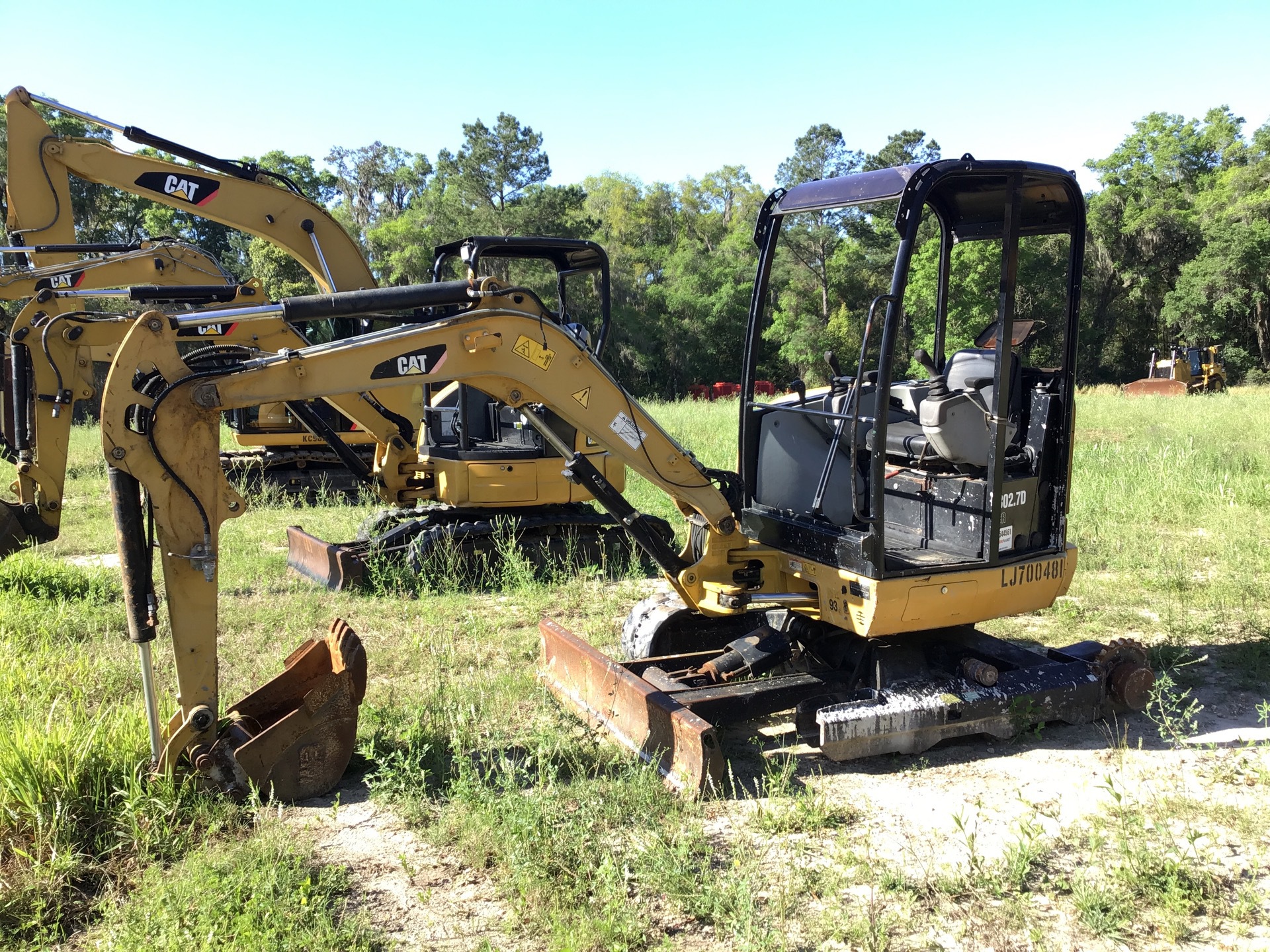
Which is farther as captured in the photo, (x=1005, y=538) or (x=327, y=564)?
(x=327, y=564)

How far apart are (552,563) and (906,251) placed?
5425mm

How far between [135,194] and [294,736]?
19.4ft

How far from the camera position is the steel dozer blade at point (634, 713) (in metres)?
4.60

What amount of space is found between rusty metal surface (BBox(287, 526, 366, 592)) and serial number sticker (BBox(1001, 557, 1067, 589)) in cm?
563

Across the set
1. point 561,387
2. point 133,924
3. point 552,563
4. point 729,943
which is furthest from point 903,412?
point 133,924

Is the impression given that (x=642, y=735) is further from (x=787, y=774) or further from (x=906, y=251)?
(x=906, y=251)

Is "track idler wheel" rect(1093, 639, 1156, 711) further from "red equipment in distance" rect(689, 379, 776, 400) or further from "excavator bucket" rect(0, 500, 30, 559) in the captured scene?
"red equipment in distance" rect(689, 379, 776, 400)

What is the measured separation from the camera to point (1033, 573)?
5531mm

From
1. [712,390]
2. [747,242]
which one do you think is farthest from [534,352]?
[747,242]

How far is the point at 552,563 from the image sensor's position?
367 inches

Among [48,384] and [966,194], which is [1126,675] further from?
[48,384]

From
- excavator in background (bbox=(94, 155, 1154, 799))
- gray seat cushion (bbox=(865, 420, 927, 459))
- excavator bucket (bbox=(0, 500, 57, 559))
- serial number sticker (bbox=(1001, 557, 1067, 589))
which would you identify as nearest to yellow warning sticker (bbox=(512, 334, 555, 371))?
excavator in background (bbox=(94, 155, 1154, 799))

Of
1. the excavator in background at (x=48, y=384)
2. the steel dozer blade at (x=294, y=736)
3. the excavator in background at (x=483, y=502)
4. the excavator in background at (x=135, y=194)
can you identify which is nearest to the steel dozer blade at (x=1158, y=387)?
the excavator in background at (x=483, y=502)

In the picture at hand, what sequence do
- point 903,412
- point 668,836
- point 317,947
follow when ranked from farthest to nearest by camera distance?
point 903,412 → point 668,836 → point 317,947
